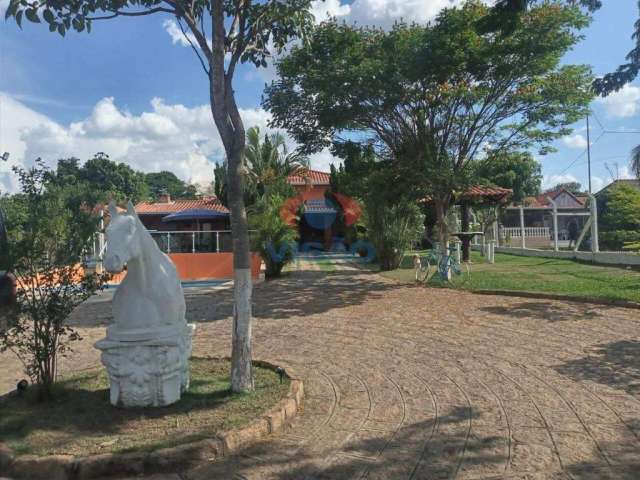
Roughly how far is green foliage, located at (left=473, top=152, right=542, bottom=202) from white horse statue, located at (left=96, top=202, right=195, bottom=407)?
10744mm

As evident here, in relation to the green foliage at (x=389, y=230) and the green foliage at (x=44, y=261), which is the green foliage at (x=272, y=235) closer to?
the green foliage at (x=389, y=230)

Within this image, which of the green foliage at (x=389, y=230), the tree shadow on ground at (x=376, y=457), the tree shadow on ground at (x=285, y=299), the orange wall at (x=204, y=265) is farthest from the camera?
the green foliage at (x=389, y=230)

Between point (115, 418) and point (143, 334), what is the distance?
A: 707 mm

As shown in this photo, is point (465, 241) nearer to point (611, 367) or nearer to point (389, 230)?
point (389, 230)

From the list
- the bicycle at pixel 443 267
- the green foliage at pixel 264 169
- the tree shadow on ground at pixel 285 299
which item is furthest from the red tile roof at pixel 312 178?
the bicycle at pixel 443 267

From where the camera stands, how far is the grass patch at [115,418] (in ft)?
11.5

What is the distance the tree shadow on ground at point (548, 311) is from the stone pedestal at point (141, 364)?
6.26m

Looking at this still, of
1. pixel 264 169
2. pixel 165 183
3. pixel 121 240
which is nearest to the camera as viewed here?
pixel 121 240

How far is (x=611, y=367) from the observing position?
17.3 feet

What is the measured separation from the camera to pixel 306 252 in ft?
102

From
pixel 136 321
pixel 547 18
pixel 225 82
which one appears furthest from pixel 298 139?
pixel 136 321

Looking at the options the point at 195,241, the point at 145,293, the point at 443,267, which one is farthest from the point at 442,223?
the point at 145,293

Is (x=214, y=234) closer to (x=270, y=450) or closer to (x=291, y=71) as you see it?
(x=291, y=71)

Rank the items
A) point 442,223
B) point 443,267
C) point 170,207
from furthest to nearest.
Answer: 1. point 170,207
2. point 442,223
3. point 443,267
